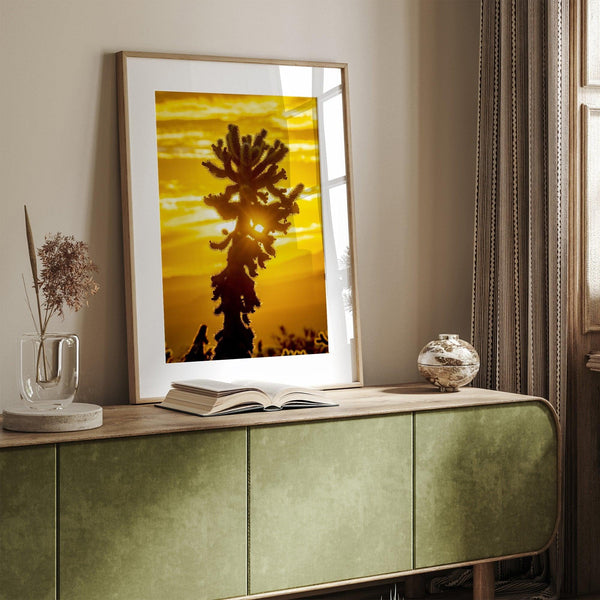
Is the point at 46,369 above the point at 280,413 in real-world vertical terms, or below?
above

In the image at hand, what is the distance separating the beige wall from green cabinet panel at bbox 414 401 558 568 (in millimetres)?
526

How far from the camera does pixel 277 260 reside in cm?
271

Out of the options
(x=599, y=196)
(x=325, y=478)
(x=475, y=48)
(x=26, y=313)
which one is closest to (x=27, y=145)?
(x=26, y=313)

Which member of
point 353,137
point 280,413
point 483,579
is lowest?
point 483,579

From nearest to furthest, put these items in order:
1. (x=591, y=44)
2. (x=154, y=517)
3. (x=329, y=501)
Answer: (x=154, y=517) → (x=329, y=501) → (x=591, y=44)

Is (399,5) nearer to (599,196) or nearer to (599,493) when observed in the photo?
(599,196)

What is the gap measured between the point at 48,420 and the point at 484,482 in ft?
4.12

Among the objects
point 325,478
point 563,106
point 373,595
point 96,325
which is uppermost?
point 563,106

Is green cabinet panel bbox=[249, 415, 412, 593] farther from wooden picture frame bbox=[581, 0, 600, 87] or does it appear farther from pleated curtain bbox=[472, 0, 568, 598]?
wooden picture frame bbox=[581, 0, 600, 87]

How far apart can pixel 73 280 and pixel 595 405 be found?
1779mm

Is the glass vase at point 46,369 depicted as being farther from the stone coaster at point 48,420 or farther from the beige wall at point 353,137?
the beige wall at point 353,137

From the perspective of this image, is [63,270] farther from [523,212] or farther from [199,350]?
[523,212]

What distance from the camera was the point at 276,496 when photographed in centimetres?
221

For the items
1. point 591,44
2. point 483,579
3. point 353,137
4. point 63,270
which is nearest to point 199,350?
point 63,270
